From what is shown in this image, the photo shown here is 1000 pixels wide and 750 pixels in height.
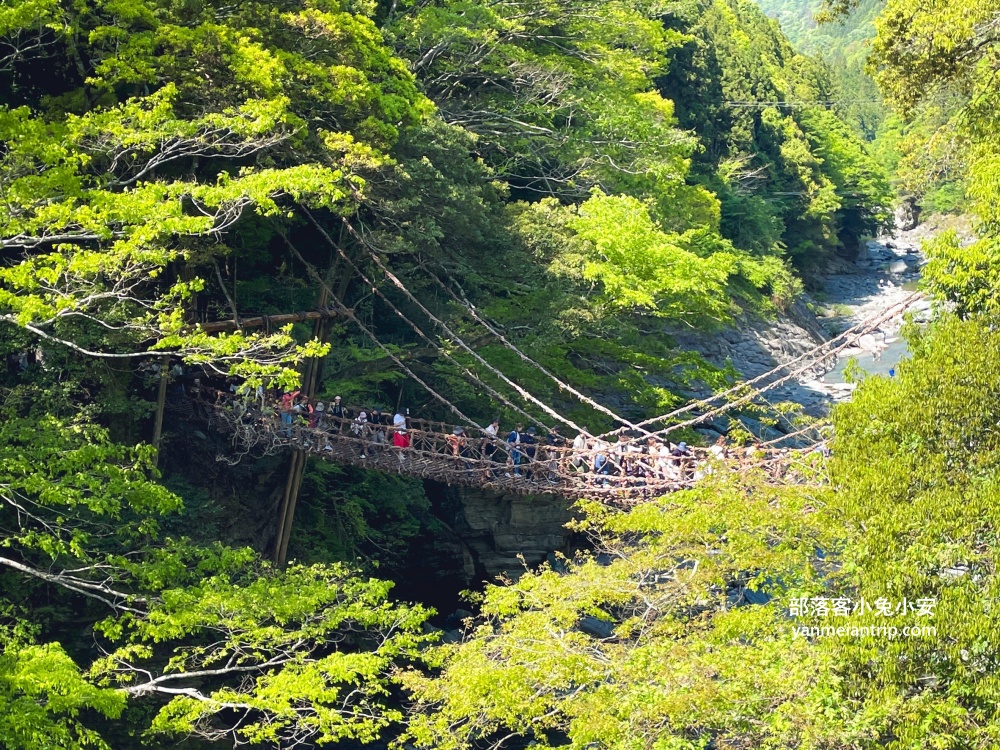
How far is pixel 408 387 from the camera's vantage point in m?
15.6

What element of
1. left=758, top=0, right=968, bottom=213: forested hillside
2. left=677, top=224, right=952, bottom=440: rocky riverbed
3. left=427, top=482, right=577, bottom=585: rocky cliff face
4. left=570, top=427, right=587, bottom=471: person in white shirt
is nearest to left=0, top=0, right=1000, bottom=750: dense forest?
left=758, top=0, right=968, bottom=213: forested hillside

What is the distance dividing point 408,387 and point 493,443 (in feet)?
12.5

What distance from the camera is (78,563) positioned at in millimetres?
9492

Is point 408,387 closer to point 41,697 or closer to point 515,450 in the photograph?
point 515,450

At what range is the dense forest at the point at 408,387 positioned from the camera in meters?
6.18

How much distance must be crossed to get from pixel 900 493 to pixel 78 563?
678cm

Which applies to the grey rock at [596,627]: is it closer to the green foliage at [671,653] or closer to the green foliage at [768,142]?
the green foliage at [671,653]

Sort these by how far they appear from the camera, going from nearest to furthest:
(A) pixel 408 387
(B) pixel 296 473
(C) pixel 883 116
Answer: (B) pixel 296 473, (A) pixel 408 387, (C) pixel 883 116

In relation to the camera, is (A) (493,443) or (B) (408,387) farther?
(B) (408,387)

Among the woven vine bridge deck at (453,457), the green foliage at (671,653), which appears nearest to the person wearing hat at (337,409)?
the woven vine bridge deck at (453,457)

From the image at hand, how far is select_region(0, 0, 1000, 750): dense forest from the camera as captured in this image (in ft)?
20.3

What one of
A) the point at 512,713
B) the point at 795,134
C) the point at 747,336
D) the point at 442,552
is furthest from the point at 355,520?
the point at 795,134

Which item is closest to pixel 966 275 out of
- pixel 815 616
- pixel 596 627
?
pixel 815 616

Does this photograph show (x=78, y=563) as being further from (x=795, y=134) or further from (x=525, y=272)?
(x=795, y=134)
